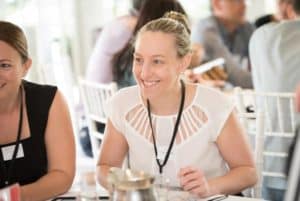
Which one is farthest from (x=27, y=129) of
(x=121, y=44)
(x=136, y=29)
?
(x=121, y=44)

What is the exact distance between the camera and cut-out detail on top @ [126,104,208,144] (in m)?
2.12

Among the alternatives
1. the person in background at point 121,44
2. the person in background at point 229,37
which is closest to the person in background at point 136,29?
the person in background at point 121,44

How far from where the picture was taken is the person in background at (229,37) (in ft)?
13.6

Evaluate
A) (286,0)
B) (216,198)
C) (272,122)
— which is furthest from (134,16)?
(216,198)

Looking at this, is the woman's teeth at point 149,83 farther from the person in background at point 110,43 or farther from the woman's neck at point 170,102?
the person in background at point 110,43

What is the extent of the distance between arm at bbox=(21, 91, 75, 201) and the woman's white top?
19 centimetres

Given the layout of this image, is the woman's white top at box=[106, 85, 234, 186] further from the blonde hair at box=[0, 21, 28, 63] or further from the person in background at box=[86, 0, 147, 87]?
the person in background at box=[86, 0, 147, 87]

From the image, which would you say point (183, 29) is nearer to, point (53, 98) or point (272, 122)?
point (53, 98)

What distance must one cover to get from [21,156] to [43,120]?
0.51ft

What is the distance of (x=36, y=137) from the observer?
2.18m

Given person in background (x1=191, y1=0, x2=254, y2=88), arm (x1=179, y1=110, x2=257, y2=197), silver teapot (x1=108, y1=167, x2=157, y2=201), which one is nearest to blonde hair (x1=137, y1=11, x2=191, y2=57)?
arm (x1=179, y1=110, x2=257, y2=197)

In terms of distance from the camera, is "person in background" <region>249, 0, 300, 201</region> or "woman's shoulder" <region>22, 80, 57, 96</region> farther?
"person in background" <region>249, 0, 300, 201</region>

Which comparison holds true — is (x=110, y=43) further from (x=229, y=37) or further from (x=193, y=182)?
(x=193, y=182)

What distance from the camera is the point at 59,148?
2.18 meters
